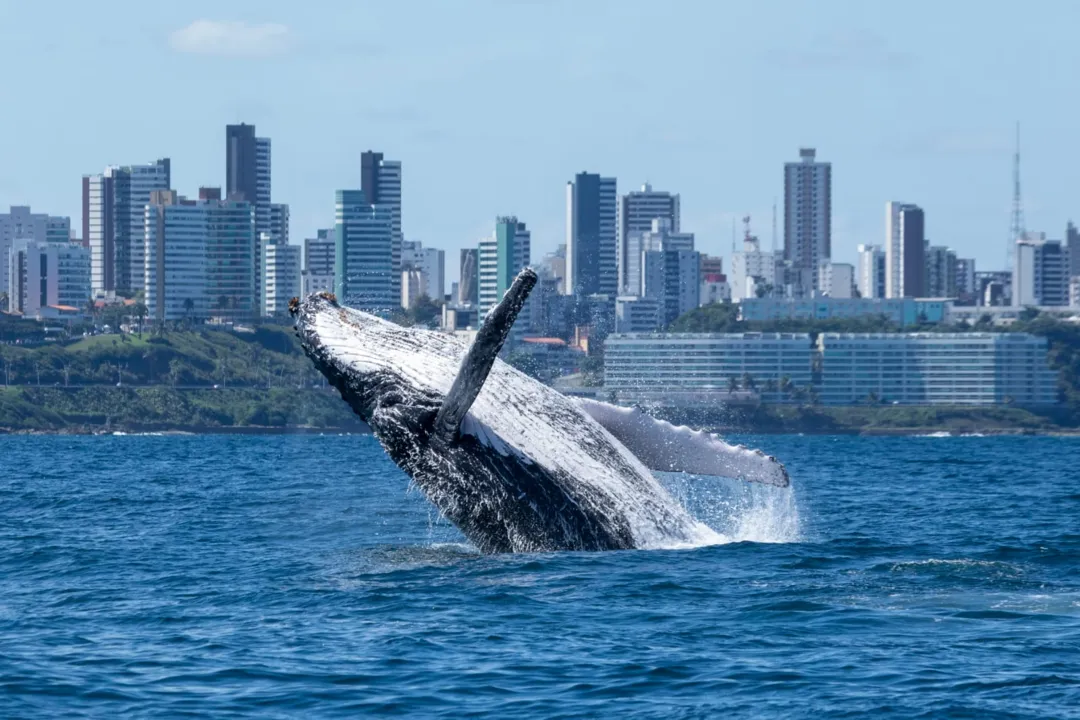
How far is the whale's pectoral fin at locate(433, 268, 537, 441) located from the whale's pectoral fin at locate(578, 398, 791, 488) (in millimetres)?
1770

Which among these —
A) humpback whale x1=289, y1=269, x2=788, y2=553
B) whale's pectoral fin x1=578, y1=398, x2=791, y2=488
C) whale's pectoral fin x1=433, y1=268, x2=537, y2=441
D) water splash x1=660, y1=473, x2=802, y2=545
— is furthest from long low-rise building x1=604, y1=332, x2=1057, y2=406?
whale's pectoral fin x1=433, y1=268, x2=537, y2=441

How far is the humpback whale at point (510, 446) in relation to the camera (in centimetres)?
1548

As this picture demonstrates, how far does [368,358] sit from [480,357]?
84.5 inches

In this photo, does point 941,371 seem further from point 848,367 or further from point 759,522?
Answer: point 759,522

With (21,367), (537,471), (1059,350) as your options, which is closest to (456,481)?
(537,471)

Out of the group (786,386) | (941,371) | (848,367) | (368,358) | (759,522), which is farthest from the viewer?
(941,371)

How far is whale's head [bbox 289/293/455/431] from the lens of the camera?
15.6m

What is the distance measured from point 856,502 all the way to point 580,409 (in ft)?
53.0

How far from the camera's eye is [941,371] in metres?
172

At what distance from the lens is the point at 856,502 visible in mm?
31641

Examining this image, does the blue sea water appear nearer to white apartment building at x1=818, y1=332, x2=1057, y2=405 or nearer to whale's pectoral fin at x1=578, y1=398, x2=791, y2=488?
whale's pectoral fin at x1=578, y1=398, x2=791, y2=488

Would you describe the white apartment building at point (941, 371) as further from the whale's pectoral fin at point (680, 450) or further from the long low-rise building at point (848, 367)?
the whale's pectoral fin at point (680, 450)

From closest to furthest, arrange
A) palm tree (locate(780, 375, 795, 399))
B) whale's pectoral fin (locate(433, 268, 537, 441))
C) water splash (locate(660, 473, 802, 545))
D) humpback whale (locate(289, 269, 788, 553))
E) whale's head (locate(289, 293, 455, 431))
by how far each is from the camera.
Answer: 1. whale's pectoral fin (locate(433, 268, 537, 441))
2. humpback whale (locate(289, 269, 788, 553))
3. whale's head (locate(289, 293, 455, 431))
4. water splash (locate(660, 473, 802, 545))
5. palm tree (locate(780, 375, 795, 399))

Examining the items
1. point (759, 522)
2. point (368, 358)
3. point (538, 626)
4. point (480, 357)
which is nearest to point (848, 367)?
point (759, 522)
